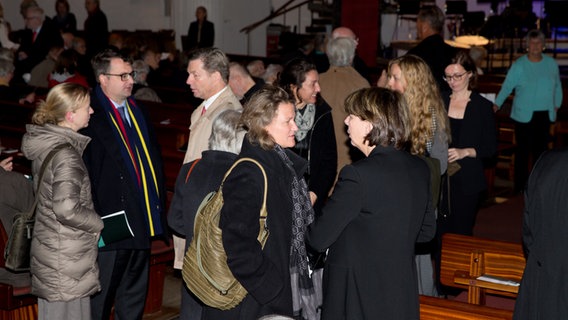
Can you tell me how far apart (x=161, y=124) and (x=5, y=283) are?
3.47 metres

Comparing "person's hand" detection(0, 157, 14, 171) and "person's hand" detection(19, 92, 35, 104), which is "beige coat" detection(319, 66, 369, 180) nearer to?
"person's hand" detection(0, 157, 14, 171)

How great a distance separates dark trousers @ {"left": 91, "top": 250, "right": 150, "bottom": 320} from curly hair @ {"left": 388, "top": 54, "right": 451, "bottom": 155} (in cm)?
154

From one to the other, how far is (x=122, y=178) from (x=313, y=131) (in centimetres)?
110

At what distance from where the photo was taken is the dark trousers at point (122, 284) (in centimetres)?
441

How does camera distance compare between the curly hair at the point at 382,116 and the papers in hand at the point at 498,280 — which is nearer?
the curly hair at the point at 382,116

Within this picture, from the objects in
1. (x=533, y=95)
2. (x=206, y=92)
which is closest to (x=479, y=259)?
(x=206, y=92)

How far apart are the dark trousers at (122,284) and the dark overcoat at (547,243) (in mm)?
2060

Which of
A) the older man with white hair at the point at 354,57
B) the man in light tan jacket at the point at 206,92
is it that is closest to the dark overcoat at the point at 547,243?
the man in light tan jacket at the point at 206,92

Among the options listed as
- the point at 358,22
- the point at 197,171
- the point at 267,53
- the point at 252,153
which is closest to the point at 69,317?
the point at 197,171

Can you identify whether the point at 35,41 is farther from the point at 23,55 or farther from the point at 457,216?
the point at 457,216

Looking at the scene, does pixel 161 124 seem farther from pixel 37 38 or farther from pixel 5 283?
pixel 37 38

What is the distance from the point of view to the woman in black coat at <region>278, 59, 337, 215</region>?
186 inches

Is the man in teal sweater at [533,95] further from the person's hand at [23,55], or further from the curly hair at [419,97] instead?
the person's hand at [23,55]

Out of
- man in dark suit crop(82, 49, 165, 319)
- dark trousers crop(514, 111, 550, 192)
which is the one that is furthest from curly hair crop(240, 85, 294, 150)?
dark trousers crop(514, 111, 550, 192)
